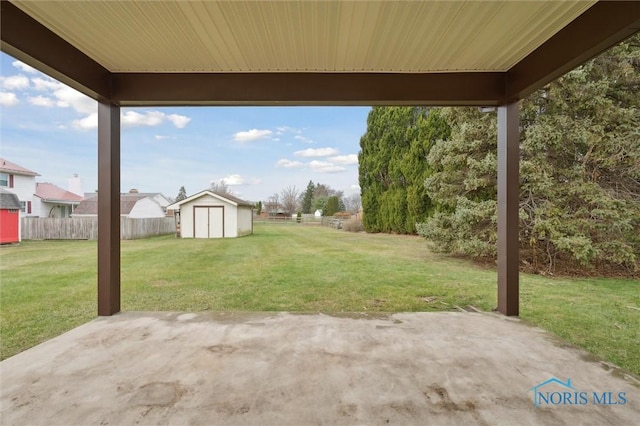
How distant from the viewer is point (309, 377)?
1.92 m

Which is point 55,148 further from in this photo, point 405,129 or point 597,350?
point 597,350

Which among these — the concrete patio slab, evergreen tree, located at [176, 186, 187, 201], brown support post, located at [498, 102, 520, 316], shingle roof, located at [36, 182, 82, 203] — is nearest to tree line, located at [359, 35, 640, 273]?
brown support post, located at [498, 102, 520, 316]

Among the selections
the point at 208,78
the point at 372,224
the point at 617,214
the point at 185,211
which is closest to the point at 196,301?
the point at 208,78

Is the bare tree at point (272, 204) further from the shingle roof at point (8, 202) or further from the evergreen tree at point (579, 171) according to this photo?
the evergreen tree at point (579, 171)

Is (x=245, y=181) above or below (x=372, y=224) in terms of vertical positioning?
above

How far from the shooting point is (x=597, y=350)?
2.81 metres

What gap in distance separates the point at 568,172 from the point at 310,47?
19.3 feet

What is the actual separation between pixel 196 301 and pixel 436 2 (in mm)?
4273

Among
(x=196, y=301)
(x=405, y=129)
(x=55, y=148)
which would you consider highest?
(x=405, y=129)

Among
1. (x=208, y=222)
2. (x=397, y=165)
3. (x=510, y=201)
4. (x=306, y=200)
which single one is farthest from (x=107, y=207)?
(x=306, y=200)

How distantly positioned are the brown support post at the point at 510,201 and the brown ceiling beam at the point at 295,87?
1.09 ft

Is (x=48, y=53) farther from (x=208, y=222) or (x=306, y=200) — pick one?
(x=306, y=200)

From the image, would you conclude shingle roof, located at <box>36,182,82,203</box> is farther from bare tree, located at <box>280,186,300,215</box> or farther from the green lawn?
bare tree, located at <box>280,186,300,215</box>

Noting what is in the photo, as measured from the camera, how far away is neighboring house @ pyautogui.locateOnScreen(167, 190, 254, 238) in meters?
13.5
